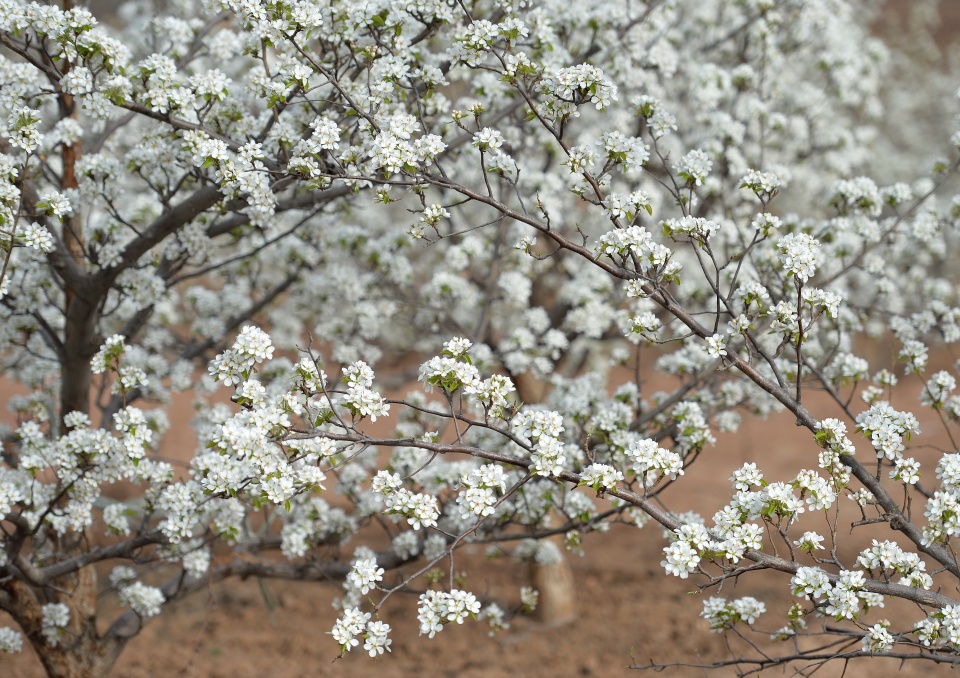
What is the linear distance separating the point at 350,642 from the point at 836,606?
1.92 meters

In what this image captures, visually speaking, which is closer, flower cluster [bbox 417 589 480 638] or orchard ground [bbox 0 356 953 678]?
flower cluster [bbox 417 589 480 638]

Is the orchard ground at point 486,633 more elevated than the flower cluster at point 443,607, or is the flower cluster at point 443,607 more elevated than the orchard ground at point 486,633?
the orchard ground at point 486,633

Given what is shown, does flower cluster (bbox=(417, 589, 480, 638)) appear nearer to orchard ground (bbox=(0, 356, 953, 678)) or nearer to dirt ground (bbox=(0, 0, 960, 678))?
orchard ground (bbox=(0, 356, 953, 678))

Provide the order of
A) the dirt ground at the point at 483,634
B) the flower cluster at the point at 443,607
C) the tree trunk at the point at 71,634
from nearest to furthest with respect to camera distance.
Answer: the flower cluster at the point at 443,607 → the tree trunk at the point at 71,634 → the dirt ground at the point at 483,634

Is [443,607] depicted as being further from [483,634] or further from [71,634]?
[483,634]

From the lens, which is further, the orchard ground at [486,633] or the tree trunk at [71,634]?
the orchard ground at [486,633]

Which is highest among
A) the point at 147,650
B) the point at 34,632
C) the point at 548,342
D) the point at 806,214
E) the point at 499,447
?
the point at 806,214

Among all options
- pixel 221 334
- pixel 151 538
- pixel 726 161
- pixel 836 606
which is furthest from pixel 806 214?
pixel 151 538

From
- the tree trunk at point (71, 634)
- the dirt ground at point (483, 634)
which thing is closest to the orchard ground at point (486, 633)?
the dirt ground at point (483, 634)

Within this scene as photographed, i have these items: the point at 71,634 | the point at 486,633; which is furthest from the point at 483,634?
the point at 71,634

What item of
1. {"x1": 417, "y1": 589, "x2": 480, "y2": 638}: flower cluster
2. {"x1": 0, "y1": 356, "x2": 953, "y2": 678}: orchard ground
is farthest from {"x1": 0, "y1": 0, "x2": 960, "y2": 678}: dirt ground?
{"x1": 417, "y1": 589, "x2": 480, "y2": 638}: flower cluster

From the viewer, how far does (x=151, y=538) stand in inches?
182

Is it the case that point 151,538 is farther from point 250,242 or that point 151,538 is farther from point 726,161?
point 726,161

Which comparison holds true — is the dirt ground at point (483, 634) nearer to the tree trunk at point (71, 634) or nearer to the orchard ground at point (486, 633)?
the orchard ground at point (486, 633)
